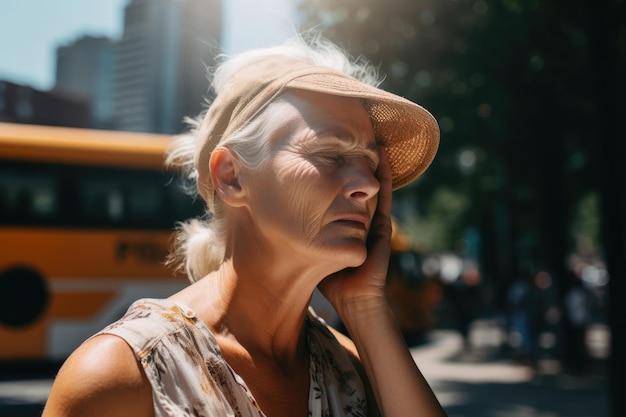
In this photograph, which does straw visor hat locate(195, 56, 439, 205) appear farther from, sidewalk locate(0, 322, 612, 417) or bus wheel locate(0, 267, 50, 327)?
bus wheel locate(0, 267, 50, 327)

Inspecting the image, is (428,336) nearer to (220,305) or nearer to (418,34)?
(418,34)

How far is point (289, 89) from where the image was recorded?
1.64 meters

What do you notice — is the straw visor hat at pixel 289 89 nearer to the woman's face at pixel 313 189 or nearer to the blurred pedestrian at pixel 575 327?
the woman's face at pixel 313 189

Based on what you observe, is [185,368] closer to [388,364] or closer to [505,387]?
[388,364]

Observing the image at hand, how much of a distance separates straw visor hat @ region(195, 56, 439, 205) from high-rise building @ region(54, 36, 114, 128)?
314 inches

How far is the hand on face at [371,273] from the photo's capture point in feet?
5.90

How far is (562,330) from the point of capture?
41.6 ft

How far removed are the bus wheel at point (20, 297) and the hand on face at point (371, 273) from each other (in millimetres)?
9605

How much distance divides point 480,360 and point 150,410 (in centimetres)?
1385

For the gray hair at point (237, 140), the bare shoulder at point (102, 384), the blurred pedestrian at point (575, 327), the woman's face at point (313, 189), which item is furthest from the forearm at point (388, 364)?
the blurred pedestrian at point (575, 327)

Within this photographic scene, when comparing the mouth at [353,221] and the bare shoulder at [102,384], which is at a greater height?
the mouth at [353,221]

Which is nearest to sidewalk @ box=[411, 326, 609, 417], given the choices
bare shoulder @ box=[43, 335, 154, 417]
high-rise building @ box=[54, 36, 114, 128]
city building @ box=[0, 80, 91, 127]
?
city building @ box=[0, 80, 91, 127]

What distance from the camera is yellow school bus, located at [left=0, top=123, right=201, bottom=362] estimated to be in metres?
10.6

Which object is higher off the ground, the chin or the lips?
the lips
